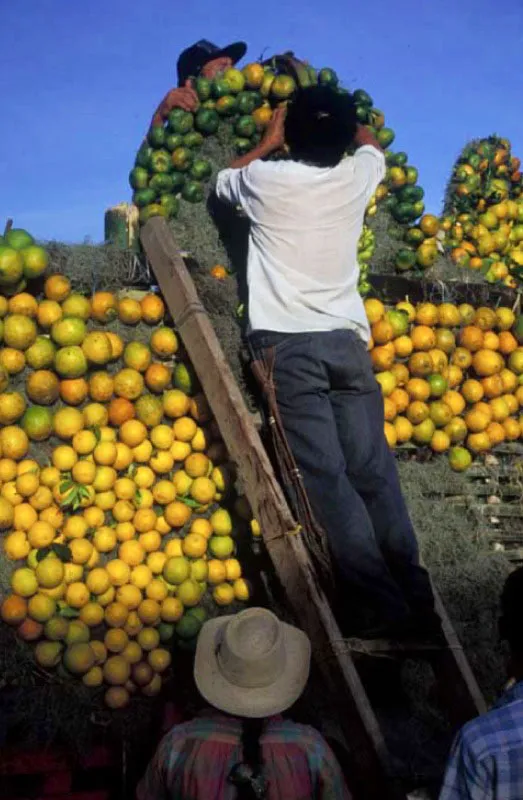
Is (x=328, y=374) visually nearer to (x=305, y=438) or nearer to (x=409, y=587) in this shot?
(x=305, y=438)

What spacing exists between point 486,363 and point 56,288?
3070 millimetres

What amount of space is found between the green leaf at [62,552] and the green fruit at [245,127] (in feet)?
10.7

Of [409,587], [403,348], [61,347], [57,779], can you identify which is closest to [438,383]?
[403,348]

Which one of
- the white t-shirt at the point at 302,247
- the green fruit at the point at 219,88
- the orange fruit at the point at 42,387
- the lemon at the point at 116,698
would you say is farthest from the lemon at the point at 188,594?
the green fruit at the point at 219,88

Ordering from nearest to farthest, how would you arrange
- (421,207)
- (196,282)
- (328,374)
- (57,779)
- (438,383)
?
(57,779) < (328,374) < (196,282) < (438,383) < (421,207)

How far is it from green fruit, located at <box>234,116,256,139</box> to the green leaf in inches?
128

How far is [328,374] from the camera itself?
4258 millimetres

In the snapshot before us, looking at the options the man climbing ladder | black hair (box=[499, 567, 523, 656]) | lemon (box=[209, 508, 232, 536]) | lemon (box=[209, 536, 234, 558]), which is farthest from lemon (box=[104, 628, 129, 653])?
black hair (box=[499, 567, 523, 656])

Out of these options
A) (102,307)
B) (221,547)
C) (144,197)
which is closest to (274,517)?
(221,547)

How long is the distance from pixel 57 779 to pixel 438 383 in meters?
3.41

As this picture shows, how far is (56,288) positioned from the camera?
473cm

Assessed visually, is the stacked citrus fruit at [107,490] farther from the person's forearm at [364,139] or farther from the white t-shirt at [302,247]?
the person's forearm at [364,139]

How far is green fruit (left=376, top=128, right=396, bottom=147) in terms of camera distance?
261 inches

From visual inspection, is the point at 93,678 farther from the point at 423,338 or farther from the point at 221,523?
the point at 423,338
